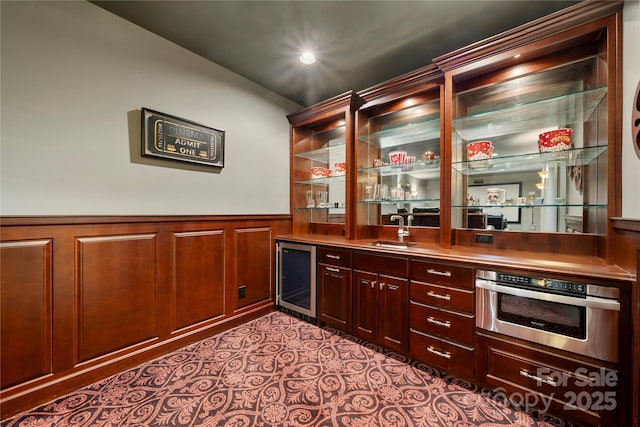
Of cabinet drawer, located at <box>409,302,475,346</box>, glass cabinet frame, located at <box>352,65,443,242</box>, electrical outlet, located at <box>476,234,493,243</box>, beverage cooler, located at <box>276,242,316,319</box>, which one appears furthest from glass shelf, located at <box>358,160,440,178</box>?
cabinet drawer, located at <box>409,302,475,346</box>

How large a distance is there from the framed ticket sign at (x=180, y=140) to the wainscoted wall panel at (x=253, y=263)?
0.85 metres

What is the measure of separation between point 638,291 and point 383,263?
4.49ft

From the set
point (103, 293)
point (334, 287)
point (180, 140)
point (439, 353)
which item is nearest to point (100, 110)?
point (180, 140)

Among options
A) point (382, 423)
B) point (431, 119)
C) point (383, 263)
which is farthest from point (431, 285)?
point (431, 119)

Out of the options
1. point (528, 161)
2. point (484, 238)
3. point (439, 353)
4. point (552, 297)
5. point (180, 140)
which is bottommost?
point (439, 353)

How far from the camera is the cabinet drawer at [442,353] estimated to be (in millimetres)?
1728

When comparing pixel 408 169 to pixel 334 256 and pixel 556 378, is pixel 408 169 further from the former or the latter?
pixel 556 378

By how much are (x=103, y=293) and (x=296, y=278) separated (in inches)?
67.1

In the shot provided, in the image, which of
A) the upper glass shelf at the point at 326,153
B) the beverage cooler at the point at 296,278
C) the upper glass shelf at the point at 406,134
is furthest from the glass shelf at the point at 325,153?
the beverage cooler at the point at 296,278

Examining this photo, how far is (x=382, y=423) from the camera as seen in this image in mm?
1460

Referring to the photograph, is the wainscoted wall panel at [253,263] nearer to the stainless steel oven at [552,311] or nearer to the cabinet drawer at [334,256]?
the cabinet drawer at [334,256]

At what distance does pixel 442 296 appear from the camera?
183 cm

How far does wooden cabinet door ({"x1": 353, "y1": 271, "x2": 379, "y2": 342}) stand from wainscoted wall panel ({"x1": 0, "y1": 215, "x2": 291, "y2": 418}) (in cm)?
130

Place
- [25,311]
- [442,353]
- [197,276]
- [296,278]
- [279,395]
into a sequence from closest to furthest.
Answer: [25,311], [279,395], [442,353], [197,276], [296,278]
